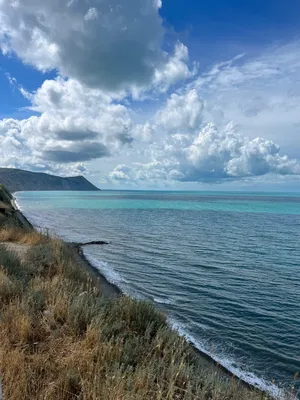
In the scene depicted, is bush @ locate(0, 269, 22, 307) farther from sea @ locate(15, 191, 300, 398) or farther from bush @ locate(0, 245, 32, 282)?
sea @ locate(15, 191, 300, 398)

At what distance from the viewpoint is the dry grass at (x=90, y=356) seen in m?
3.58

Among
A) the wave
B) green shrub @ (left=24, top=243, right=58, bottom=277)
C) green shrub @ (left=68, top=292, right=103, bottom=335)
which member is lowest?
the wave

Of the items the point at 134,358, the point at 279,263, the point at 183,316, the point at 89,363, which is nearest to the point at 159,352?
the point at 134,358

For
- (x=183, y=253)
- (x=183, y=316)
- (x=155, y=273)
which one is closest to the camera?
(x=183, y=316)

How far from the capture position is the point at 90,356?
429 centimetres

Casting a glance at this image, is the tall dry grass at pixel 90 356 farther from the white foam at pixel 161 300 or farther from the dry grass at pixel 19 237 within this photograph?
the dry grass at pixel 19 237

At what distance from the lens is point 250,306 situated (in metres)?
13.4

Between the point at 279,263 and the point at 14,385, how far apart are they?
20865 millimetres

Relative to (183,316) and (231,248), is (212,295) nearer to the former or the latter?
(183,316)

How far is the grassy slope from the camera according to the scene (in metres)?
3.58

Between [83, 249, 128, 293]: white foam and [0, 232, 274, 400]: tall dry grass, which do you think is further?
[83, 249, 128, 293]: white foam

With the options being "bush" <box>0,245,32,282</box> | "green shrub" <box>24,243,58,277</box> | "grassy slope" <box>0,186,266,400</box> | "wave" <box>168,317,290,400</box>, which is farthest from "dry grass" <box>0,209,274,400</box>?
"green shrub" <box>24,243,58,277</box>

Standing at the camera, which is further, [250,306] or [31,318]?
[250,306]

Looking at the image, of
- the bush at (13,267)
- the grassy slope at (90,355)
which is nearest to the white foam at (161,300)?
the bush at (13,267)
